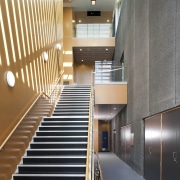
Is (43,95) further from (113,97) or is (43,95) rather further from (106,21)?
(106,21)

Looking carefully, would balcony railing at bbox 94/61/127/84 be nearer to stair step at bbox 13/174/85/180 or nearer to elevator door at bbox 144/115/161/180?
elevator door at bbox 144/115/161/180

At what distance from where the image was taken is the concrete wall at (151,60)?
6.34 m

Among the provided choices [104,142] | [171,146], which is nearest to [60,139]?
[171,146]

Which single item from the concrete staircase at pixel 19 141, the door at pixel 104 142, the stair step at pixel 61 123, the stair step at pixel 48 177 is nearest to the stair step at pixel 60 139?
the concrete staircase at pixel 19 141

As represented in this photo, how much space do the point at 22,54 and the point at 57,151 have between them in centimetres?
254

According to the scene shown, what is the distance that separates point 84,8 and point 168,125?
1578 cm

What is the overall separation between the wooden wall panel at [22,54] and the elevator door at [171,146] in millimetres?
3656

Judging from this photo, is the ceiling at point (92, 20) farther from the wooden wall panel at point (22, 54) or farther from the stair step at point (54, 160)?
the stair step at point (54, 160)

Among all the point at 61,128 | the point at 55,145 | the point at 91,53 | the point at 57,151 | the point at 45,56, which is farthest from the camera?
the point at 91,53

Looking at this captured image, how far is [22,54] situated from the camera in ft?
21.4

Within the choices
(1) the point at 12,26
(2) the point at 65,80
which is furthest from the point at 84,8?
(1) the point at 12,26

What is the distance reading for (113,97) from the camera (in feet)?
43.7

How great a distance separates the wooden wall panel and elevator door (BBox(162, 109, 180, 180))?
3.66 meters

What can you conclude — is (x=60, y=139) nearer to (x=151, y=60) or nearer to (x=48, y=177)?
(x=48, y=177)
